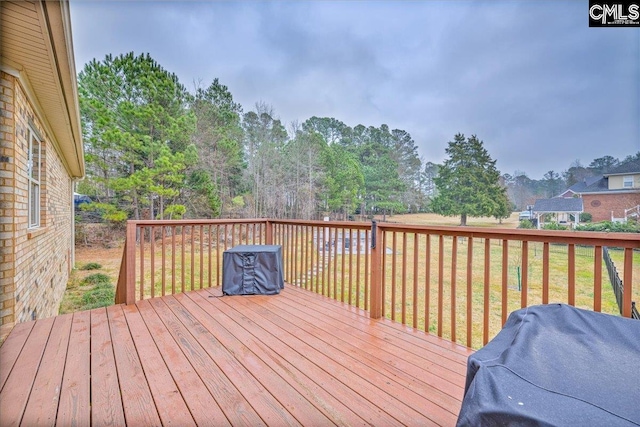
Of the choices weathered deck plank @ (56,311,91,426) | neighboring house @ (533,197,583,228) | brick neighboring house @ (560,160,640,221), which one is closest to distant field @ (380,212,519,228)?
neighboring house @ (533,197,583,228)

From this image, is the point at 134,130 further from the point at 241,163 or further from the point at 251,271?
the point at 251,271

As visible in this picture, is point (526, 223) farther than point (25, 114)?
Yes

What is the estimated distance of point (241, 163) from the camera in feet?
42.1

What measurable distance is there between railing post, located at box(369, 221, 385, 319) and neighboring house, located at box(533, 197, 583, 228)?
114 inches

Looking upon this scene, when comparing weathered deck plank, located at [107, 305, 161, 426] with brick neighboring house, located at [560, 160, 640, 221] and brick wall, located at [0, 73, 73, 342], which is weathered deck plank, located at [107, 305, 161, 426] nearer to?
brick wall, located at [0, 73, 73, 342]

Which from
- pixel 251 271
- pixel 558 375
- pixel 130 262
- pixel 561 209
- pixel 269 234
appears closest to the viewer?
pixel 558 375

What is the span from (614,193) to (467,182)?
396 inches

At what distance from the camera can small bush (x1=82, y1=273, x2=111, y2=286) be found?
7180 millimetres

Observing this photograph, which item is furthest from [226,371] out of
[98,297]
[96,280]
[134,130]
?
[134,130]

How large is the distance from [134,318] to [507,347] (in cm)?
300

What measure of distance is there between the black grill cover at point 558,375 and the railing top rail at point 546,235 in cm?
66

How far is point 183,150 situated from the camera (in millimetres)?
10664

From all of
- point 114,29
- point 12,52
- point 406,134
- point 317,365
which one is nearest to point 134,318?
point 317,365

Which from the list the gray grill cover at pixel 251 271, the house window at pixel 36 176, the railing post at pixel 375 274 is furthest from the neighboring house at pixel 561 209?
the house window at pixel 36 176
